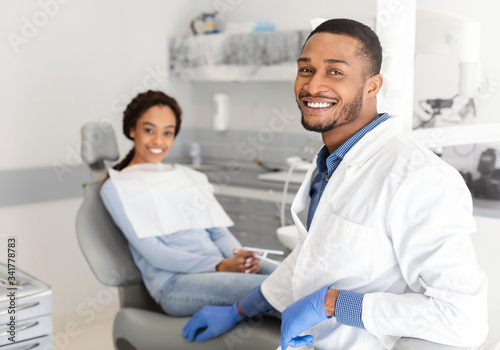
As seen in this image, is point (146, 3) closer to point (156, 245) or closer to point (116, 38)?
point (116, 38)

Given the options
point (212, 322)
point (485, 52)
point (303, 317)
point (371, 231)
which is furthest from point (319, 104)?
point (485, 52)

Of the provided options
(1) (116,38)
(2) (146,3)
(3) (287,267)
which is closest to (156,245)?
(3) (287,267)

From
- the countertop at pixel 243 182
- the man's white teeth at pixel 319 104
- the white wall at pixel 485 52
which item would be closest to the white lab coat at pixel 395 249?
the man's white teeth at pixel 319 104

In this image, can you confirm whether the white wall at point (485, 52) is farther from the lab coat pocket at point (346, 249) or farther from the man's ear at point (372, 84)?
the lab coat pocket at point (346, 249)

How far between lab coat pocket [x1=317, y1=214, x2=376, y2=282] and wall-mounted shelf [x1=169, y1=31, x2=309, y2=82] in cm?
226

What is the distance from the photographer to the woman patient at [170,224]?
2045 millimetres

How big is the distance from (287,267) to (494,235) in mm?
597

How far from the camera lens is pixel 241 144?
13.4 feet

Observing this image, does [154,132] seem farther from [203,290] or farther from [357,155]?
[357,155]

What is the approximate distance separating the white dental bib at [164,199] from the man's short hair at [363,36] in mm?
1152

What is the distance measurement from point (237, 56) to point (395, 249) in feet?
8.87

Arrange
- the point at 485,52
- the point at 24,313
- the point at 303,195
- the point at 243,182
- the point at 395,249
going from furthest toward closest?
the point at 243,182 < the point at 485,52 < the point at 303,195 < the point at 24,313 < the point at 395,249

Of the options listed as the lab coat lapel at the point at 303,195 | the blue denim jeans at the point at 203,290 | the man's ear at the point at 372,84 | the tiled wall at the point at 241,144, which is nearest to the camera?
the man's ear at the point at 372,84

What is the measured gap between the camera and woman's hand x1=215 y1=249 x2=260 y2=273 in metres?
2.16
